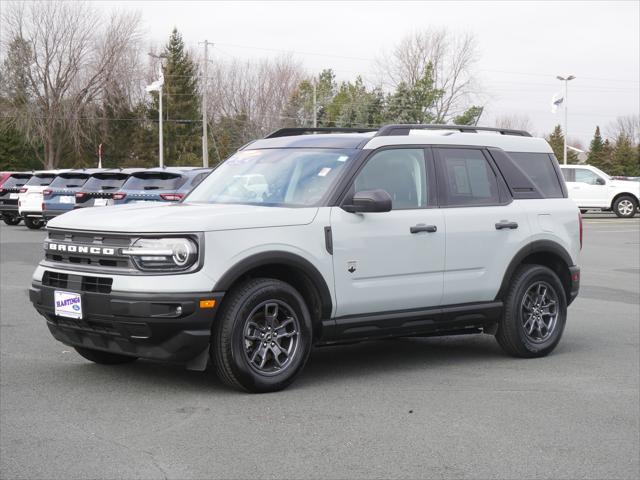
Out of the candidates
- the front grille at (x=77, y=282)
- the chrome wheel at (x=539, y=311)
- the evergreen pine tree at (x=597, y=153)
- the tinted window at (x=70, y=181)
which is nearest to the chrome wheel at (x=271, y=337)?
the front grille at (x=77, y=282)

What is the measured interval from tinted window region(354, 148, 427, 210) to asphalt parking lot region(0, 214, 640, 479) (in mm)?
1326


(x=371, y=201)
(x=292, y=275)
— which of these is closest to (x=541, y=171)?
(x=371, y=201)

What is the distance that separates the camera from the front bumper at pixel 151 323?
635 centimetres

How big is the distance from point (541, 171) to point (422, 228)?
1.80 meters

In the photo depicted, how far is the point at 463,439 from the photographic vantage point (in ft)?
18.5

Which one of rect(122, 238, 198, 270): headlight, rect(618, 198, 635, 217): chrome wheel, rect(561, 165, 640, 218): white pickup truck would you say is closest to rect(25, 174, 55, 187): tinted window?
rect(561, 165, 640, 218): white pickup truck

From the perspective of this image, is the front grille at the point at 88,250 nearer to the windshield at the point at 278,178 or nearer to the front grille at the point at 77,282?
the front grille at the point at 77,282

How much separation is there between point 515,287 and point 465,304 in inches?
22.2

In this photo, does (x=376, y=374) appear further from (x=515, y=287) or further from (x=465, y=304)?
(x=515, y=287)

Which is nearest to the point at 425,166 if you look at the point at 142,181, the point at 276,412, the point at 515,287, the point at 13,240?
the point at 515,287

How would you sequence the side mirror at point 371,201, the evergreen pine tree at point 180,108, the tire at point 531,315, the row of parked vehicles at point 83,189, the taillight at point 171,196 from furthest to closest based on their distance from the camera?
the evergreen pine tree at point 180,108, the row of parked vehicles at point 83,189, the taillight at point 171,196, the tire at point 531,315, the side mirror at point 371,201

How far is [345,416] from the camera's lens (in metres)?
6.15

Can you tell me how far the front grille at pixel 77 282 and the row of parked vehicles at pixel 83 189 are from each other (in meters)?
10.3

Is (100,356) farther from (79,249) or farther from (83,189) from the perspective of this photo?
(83,189)
